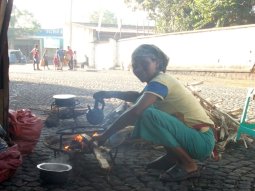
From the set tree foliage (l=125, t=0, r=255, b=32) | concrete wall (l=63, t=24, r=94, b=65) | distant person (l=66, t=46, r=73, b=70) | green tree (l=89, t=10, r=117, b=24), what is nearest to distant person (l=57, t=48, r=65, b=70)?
distant person (l=66, t=46, r=73, b=70)

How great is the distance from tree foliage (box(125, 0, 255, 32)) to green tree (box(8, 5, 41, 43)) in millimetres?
28924

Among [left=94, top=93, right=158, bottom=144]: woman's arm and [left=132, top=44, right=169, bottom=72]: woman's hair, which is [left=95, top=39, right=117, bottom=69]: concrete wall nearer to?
[left=132, top=44, right=169, bottom=72]: woman's hair

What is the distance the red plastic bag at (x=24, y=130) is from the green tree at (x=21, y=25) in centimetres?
5637

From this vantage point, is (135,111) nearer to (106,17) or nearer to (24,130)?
(24,130)

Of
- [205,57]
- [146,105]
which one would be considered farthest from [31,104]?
[205,57]

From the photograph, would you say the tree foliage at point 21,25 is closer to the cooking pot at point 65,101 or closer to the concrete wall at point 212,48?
the concrete wall at point 212,48

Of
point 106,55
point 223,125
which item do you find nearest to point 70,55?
point 106,55

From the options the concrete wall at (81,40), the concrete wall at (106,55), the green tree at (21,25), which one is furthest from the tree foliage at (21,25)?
the concrete wall at (106,55)

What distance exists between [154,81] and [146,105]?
0.28 metres

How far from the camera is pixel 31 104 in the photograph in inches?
383

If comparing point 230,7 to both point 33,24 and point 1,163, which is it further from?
point 33,24

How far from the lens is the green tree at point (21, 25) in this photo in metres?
58.5

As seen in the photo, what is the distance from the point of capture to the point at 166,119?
3801mm

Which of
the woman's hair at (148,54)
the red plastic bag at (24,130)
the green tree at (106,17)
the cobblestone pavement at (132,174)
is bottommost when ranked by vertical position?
the cobblestone pavement at (132,174)
